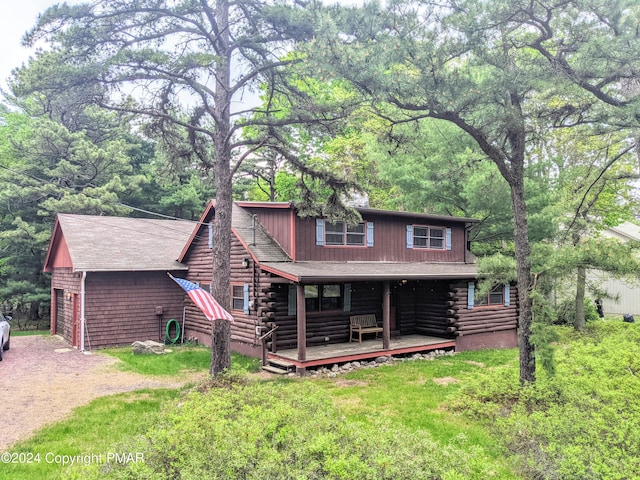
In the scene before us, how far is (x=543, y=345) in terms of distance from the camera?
7.37m

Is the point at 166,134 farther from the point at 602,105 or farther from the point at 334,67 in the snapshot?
the point at 602,105

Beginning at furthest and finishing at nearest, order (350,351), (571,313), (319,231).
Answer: (571,313), (319,231), (350,351)

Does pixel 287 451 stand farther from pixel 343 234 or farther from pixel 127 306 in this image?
pixel 127 306

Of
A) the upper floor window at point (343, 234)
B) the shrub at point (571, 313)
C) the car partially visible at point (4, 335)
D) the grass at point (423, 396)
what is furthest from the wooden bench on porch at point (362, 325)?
the car partially visible at point (4, 335)

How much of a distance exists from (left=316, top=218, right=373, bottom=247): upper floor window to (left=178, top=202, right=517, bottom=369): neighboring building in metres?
0.03

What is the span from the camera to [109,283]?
15.2 meters

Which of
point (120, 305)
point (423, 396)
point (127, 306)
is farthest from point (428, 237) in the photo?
point (120, 305)

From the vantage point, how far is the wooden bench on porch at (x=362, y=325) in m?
13.6

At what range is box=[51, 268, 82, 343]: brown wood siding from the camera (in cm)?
1570

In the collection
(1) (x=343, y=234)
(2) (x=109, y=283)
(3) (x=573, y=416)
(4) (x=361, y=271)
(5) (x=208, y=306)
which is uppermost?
(1) (x=343, y=234)

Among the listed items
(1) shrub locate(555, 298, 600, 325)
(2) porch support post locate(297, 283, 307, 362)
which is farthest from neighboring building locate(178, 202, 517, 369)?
(1) shrub locate(555, 298, 600, 325)

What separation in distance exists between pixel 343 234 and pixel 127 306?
27.1ft

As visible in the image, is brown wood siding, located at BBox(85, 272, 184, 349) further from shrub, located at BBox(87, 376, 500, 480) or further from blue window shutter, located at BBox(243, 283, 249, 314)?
shrub, located at BBox(87, 376, 500, 480)

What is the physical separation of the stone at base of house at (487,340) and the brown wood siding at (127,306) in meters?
10.4
